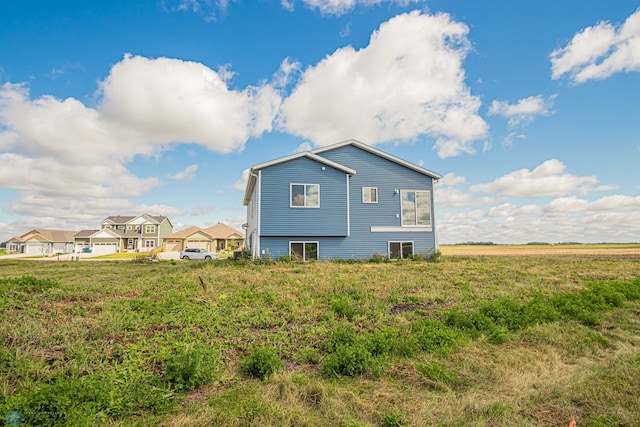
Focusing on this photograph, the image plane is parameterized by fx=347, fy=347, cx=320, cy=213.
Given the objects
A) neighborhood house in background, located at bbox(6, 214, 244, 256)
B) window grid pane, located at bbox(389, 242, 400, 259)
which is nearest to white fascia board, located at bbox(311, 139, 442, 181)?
window grid pane, located at bbox(389, 242, 400, 259)

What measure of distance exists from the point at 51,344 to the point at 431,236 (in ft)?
61.2

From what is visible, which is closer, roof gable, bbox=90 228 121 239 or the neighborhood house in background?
the neighborhood house in background

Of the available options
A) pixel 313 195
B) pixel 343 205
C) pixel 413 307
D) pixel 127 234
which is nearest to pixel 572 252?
pixel 343 205

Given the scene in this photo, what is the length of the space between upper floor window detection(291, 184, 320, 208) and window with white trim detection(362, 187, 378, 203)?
2.92m

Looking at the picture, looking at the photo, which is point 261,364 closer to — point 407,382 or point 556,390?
point 407,382

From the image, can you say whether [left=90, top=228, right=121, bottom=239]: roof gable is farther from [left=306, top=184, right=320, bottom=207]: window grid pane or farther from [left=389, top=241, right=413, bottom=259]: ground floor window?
[left=389, top=241, right=413, bottom=259]: ground floor window

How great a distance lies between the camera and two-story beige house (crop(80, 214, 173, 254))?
53459 mm

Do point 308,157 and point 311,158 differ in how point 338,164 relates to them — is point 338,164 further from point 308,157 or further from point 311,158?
point 308,157

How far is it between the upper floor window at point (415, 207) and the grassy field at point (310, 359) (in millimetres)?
11251

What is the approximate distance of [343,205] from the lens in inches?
736

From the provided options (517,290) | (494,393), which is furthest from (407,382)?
(517,290)

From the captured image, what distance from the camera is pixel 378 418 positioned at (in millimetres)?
3623

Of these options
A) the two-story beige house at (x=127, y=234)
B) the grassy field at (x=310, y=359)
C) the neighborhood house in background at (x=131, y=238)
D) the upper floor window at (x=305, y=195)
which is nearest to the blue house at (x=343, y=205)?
the upper floor window at (x=305, y=195)

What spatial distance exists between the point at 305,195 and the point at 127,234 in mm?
48306
